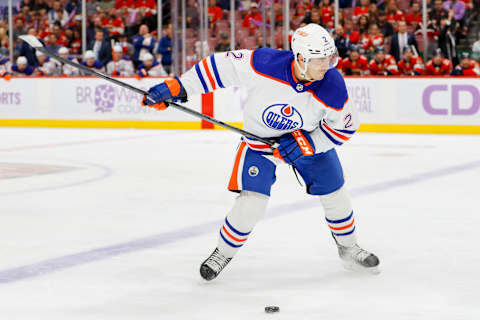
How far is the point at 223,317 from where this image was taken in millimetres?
2797

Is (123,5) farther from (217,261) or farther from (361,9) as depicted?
(217,261)

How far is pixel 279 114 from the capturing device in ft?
10.9

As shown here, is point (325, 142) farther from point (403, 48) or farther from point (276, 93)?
point (403, 48)

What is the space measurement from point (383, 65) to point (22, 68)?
220 inches

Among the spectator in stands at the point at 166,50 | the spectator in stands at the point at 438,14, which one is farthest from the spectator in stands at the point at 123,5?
the spectator in stands at the point at 438,14

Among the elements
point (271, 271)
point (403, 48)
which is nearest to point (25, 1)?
point (403, 48)

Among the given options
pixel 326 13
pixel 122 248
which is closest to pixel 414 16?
pixel 326 13

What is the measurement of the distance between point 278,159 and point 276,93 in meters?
0.28

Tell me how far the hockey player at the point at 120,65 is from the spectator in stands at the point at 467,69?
486 centimetres

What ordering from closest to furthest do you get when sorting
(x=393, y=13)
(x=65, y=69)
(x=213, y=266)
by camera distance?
(x=213, y=266), (x=393, y=13), (x=65, y=69)

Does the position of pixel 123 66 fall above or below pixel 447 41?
below

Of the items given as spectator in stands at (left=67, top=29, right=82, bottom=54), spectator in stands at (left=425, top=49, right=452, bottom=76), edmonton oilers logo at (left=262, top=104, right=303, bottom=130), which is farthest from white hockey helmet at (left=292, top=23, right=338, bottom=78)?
spectator in stands at (left=67, top=29, right=82, bottom=54)

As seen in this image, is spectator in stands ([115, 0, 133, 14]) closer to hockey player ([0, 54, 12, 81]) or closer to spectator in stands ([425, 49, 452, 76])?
hockey player ([0, 54, 12, 81])

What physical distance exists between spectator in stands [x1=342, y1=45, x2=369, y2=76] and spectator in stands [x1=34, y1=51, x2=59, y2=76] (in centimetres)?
459
